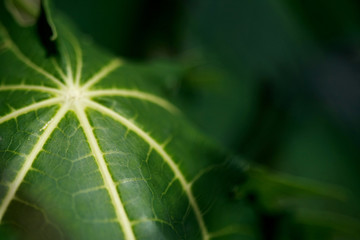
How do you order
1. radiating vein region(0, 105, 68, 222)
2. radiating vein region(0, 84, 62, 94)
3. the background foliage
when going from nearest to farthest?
radiating vein region(0, 105, 68, 222)
radiating vein region(0, 84, 62, 94)
the background foliage

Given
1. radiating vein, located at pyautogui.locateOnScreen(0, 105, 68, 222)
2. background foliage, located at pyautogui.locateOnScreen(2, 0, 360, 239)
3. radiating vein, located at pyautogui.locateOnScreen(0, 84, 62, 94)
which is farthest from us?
background foliage, located at pyautogui.locateOnScreen(2, 0, 360, 239)

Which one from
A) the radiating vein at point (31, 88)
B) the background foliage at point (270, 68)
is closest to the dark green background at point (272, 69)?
the background foliage at point (270, 68)

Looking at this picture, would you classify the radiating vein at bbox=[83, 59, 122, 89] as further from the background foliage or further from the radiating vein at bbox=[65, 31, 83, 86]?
the background foliage

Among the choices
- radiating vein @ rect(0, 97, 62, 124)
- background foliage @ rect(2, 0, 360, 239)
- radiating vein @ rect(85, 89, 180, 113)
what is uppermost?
background foliage @ rect(2, 0, 360, 239)

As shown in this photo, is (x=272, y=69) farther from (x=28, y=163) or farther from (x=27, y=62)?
(x=28, y=163)

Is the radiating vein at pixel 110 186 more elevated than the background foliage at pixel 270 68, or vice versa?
the background foliage at pixel 270 68

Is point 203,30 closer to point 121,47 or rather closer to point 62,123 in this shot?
point 121,47

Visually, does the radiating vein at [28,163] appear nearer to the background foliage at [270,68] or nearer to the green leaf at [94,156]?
the green leaf at [94,156]

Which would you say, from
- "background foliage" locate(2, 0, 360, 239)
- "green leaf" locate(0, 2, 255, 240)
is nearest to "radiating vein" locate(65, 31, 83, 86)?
"green leaf" locate(0, 2, 255, 240)

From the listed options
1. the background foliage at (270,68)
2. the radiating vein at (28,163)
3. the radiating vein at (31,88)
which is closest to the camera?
the radiating vein at (28,163)
